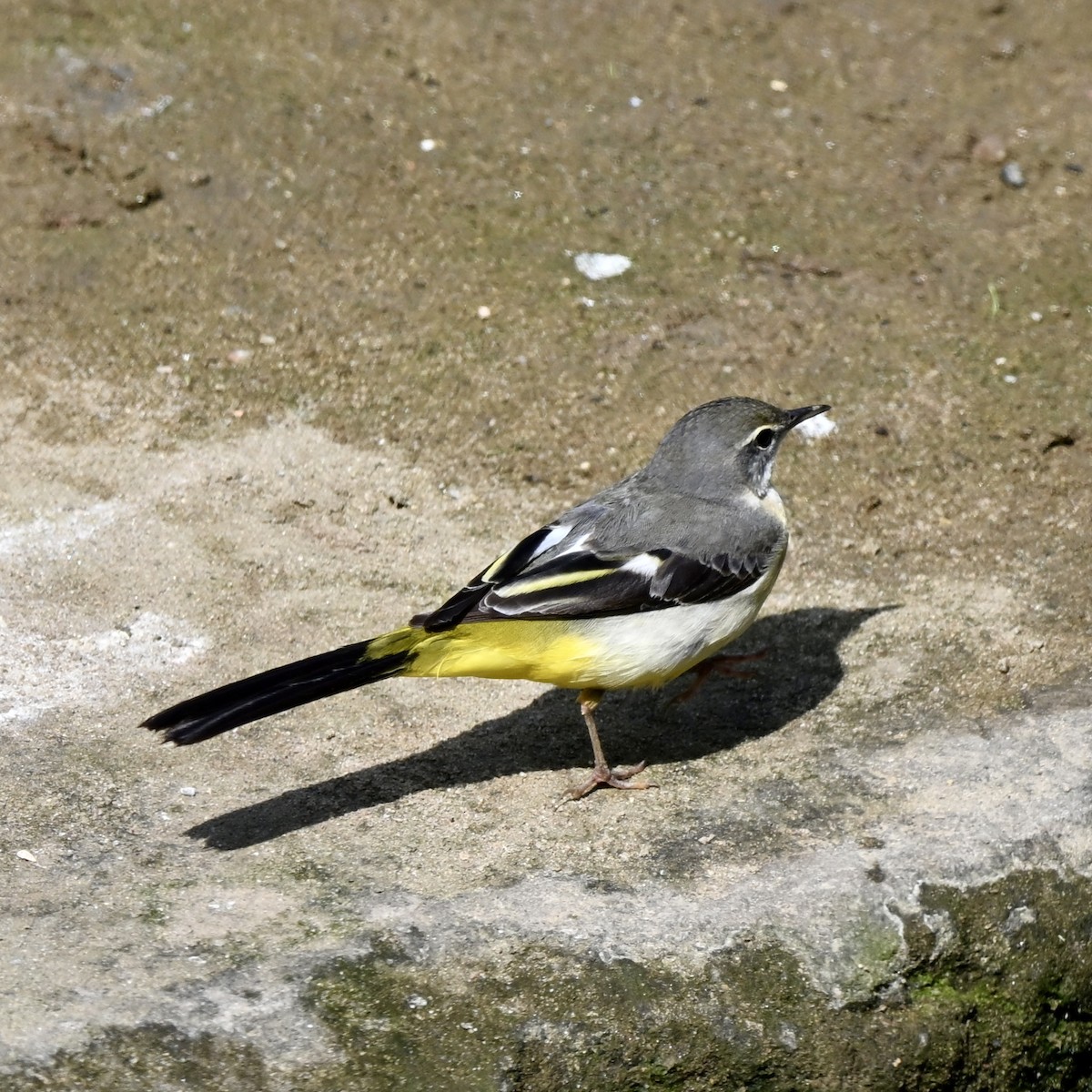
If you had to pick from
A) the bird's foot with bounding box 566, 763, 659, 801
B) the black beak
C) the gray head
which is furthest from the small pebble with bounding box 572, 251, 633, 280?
the bird's foot with bounding box 566, 763, 659, 801

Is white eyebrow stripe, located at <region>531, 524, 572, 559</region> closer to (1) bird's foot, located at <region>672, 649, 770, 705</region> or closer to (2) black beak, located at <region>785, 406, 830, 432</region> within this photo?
(1) bird's foot, located at <region>672, 649, 770, 705</region>

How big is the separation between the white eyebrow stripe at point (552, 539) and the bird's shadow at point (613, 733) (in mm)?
762

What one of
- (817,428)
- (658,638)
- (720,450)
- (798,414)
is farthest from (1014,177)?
(658,638)

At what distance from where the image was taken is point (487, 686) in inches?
234

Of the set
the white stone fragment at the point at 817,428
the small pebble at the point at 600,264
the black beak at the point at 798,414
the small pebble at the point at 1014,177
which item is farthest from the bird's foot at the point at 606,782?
the small pebble at the point at 1014,177

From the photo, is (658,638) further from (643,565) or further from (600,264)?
(600,264)

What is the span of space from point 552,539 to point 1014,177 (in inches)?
182

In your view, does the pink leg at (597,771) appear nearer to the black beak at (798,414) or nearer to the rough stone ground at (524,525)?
the rough stone ground at (524,525)

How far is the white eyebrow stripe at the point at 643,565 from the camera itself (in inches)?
208

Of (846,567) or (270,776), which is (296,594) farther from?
(846,567)

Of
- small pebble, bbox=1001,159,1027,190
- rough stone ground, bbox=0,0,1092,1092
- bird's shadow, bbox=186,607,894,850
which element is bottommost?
bird's shadow, bbox=186,607,894,850

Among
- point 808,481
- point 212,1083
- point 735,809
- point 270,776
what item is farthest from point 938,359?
point 212,1083

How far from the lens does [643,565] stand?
5301 mm

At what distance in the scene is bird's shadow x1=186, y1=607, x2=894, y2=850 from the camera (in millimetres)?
5016
